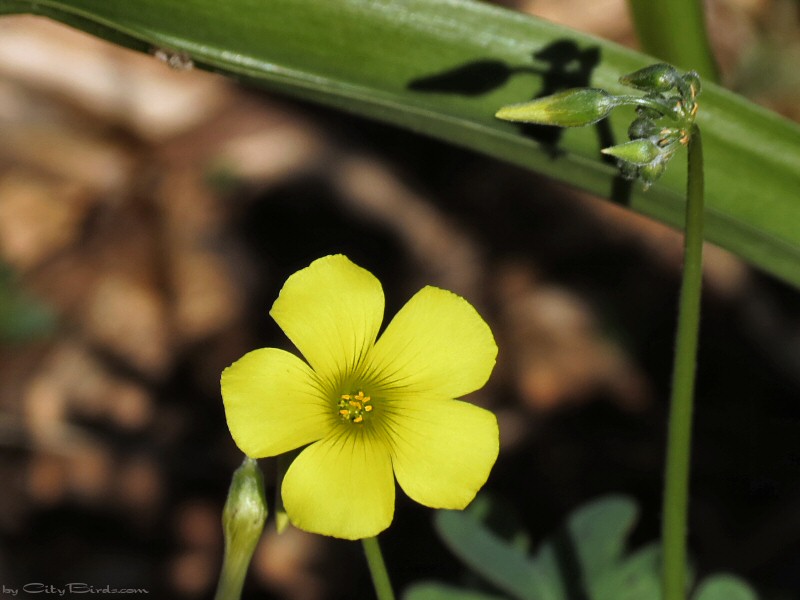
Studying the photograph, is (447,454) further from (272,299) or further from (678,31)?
(272,299)

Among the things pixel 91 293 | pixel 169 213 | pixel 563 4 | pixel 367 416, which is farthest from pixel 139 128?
pixel 367 416

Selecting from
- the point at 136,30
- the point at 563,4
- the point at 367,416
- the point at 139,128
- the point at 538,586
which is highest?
the point at 563,4

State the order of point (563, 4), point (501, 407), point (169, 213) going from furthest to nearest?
point (563, 4) → point (169, 213) → point (501, 407)

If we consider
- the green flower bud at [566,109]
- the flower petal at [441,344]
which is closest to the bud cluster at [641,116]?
the green flower bud at [566,109]

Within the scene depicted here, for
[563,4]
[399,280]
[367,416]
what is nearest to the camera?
[367,416]

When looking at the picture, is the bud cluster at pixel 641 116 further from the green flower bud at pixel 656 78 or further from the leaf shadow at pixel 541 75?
the leaf shadow at pixel 541 75

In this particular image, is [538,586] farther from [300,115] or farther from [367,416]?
[300,115]
